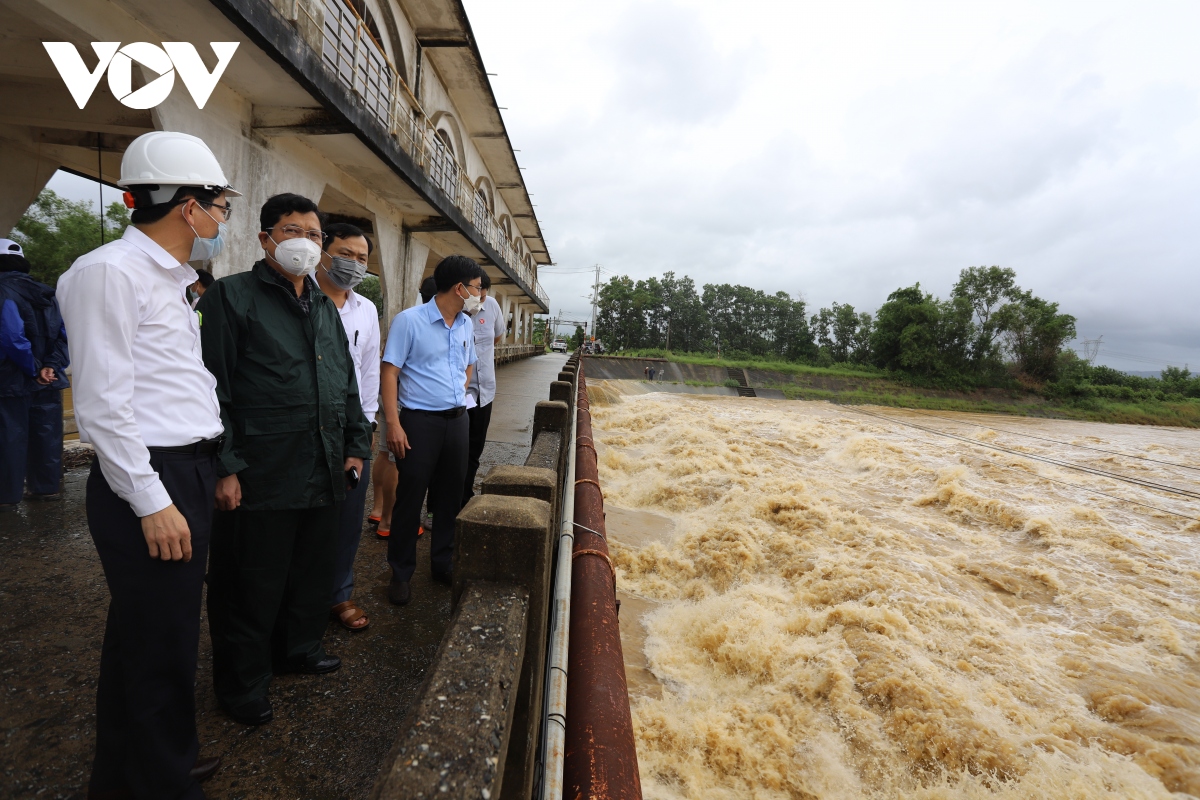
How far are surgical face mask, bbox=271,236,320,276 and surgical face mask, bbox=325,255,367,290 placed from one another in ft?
1.81

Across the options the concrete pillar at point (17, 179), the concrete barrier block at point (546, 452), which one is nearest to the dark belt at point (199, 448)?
the concrete barrier block at point (546, 452)

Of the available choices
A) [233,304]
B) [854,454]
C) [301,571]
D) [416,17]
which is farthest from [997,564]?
[416,17]

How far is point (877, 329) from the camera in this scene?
136 feet

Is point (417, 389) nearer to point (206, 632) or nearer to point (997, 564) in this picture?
point (206, 632)

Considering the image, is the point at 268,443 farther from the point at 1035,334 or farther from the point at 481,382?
the point at 1035,334

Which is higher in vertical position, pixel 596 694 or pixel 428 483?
pixel 428 483

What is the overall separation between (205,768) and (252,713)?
0.84 feet

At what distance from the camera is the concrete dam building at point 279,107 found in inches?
167

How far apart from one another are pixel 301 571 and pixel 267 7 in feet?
15.2

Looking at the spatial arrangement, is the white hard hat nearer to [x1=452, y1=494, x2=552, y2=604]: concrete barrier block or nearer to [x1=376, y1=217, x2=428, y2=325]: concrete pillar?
[x1=452, y1=494, x2=552, y2=604]: concrete barrier block

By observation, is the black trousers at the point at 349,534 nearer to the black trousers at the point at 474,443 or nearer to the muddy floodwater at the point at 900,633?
the black trousers at the point at 474,443

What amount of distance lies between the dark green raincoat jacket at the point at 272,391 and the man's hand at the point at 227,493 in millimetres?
38

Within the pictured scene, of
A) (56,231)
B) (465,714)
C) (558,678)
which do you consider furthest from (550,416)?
(56,231)

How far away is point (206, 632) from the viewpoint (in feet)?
8.13
